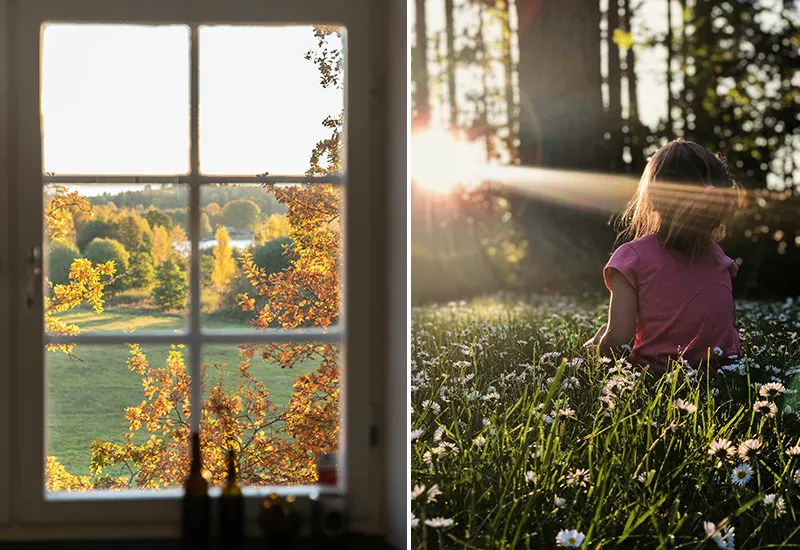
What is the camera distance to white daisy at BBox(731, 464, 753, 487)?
4.94 feet

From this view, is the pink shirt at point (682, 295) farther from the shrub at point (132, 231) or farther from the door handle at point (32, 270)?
the door handle at point (32, 270)

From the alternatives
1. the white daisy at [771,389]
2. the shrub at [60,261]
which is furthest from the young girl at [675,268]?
the shrub at [60,261]

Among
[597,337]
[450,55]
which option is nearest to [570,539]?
[597,337]

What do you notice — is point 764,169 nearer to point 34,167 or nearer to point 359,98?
point 359,98

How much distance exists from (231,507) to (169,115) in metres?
0.90

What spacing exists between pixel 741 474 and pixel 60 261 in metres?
1.55

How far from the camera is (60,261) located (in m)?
1.67

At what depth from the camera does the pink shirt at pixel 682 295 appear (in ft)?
4.94

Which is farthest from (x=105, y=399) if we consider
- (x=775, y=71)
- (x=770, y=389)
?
(x=775, y=71)

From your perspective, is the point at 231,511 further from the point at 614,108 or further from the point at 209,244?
the point at 614,108

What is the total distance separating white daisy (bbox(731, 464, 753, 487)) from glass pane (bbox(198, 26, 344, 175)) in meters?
1.12

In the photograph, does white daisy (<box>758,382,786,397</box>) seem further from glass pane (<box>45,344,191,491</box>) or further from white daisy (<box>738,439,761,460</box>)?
glass pane (<box>45,344,191,491</box>)

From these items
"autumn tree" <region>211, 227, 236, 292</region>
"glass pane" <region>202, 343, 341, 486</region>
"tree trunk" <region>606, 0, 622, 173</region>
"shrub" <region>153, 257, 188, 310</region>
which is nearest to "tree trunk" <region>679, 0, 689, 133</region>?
"tree trunk" <region>606, 0, 622, 173</region>

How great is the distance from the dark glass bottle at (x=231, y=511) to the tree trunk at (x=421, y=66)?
0.86 metres
